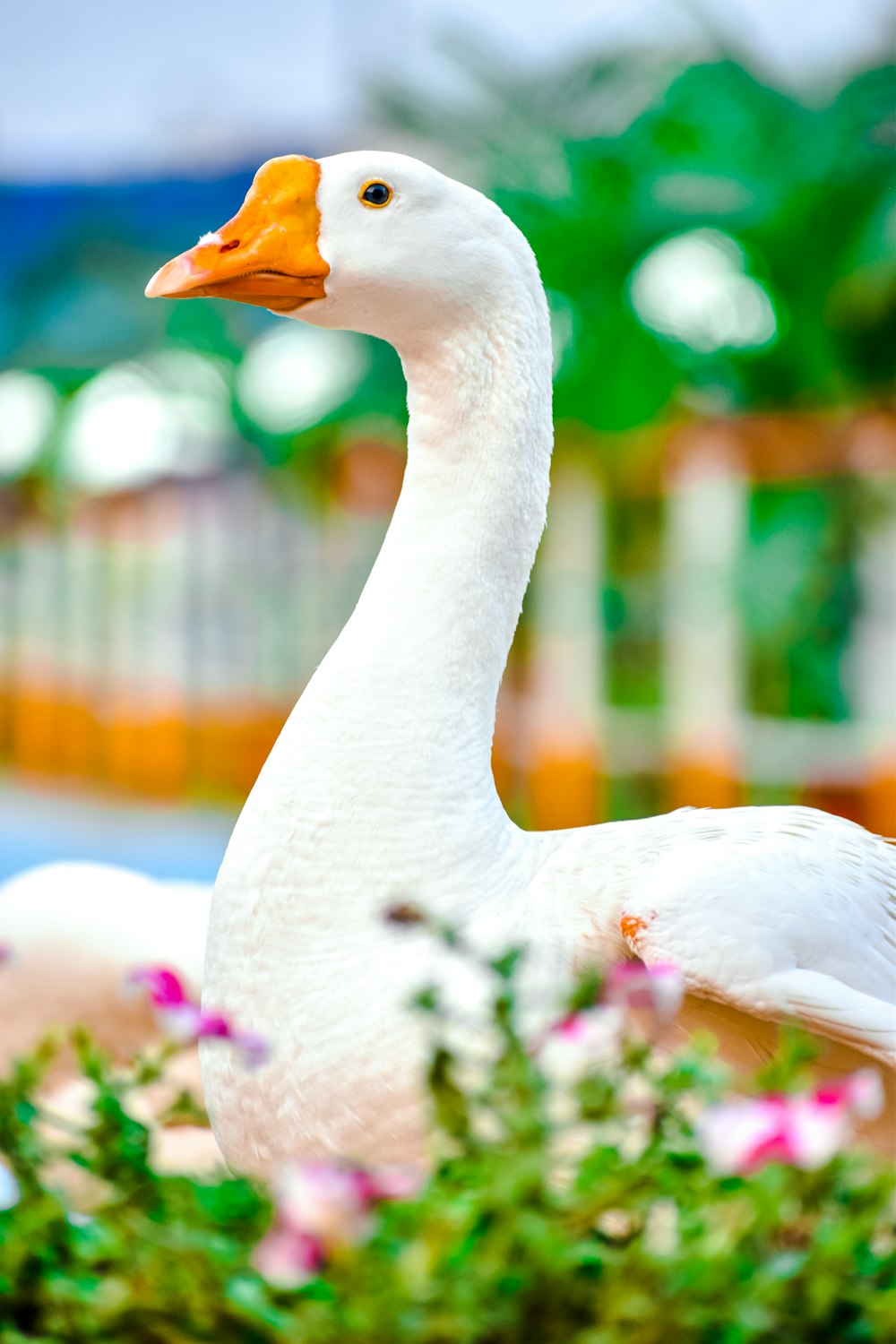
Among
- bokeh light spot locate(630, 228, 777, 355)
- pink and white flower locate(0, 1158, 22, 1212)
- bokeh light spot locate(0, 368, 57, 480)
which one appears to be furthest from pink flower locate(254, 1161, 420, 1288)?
bokeh light spot locate(0, 368, 57, 480)

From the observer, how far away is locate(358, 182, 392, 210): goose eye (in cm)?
64

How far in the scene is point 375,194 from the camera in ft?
2.12

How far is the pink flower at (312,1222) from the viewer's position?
0.32 metres

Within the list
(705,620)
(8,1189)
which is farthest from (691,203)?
(8,1189)

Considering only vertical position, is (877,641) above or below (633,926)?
above

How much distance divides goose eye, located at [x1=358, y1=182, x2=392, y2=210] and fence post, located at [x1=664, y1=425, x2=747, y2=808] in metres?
3.04

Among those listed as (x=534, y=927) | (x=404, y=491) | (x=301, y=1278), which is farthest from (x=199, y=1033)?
(x=404, y=491)

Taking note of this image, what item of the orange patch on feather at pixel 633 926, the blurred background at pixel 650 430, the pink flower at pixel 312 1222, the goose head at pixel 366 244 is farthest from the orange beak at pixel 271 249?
the blurred background at pixel 650 430

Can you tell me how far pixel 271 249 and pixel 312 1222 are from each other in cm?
44

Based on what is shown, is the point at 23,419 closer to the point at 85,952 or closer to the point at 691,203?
the point at 691,203

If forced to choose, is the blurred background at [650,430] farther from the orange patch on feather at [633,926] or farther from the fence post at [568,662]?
the orange patch on feather at [633,926]

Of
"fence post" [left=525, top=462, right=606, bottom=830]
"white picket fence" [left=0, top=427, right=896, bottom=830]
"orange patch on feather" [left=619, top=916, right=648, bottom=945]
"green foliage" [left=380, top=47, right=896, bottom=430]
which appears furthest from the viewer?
"fence post" [left=525, top=462, right=606, bottom=830]

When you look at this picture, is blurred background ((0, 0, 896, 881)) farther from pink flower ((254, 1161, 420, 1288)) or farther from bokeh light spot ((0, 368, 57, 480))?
pink flower ((254, 1161, 420, 1288))

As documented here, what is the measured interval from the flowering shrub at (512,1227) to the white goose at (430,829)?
5.4 inches
